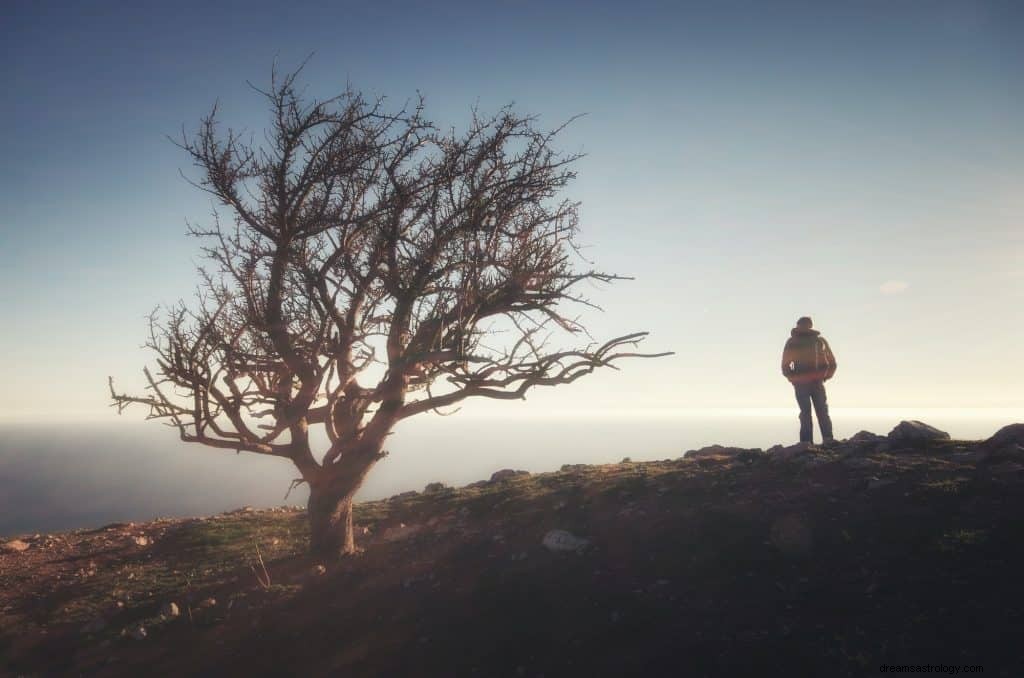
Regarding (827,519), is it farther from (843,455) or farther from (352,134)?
(352,134)

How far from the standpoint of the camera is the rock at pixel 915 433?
43.5 feet

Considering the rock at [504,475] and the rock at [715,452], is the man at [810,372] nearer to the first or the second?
the rock at [715,452]

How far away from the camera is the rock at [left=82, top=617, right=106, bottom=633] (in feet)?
32.4

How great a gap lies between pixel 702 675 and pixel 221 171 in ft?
39.5

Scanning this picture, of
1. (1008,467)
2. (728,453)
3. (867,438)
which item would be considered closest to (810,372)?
(867,438)

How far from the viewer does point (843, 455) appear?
1220 centimetres

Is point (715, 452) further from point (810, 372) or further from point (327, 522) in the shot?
point (327, 522)

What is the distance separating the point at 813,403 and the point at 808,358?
1.41 metres

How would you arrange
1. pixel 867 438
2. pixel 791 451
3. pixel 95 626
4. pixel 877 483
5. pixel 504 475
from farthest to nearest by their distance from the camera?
pixel 504 475, pixel 867 438, pixel 791 451, pixel 877 483, pixel 95 626

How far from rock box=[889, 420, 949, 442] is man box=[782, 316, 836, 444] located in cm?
185

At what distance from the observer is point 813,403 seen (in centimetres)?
1569

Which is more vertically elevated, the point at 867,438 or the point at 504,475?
the point at 867,438

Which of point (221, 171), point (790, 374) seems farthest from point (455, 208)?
point (790, 374)

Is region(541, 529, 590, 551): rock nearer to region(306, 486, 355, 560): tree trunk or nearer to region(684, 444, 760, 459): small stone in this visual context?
region(306, 486, 355, 560): tree trunk
